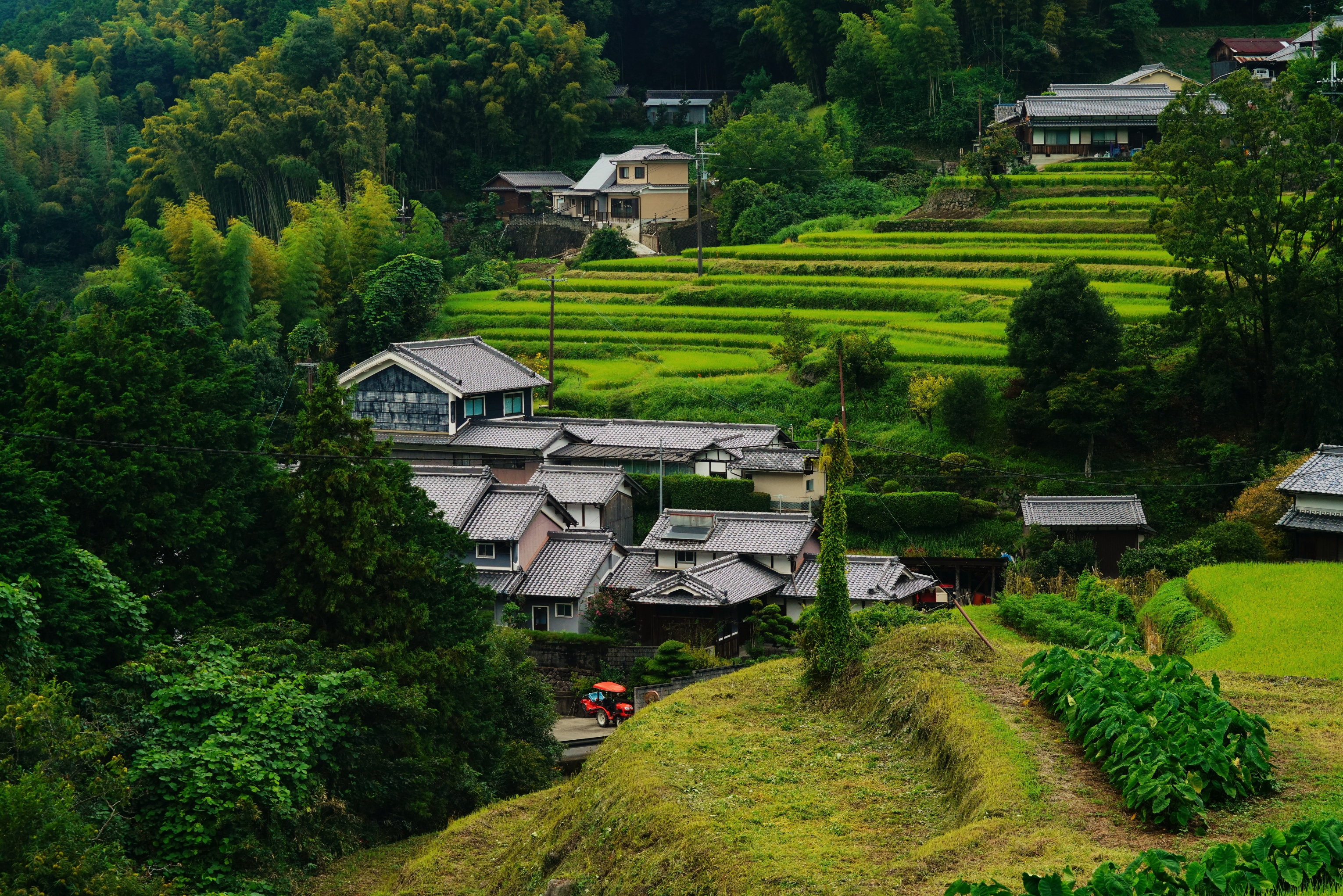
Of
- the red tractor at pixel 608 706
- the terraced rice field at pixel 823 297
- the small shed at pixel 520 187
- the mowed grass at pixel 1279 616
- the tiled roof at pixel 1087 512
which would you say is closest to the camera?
the mowed grass at pixel 1279 616

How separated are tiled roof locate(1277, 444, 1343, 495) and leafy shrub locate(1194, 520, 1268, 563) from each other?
98cm

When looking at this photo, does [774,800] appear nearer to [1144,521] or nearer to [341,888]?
[341,888]

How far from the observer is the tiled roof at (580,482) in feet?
97.0

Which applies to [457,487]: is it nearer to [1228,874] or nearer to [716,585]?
[716,585]

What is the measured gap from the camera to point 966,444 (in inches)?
1201

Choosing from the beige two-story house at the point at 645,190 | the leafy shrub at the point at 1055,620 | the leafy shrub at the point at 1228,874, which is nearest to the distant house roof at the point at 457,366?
the beige two-story house at the point at 645,190

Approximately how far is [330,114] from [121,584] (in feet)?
144

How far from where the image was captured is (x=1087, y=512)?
2689 centimetres

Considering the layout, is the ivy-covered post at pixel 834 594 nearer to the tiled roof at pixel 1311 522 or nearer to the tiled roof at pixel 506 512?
the tiled roof at pixel 1311 522

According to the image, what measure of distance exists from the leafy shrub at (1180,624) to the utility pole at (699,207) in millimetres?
25218

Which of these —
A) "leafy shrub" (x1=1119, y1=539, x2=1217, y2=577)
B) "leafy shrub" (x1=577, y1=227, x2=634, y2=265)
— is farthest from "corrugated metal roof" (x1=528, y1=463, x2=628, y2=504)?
"leafy shrub" (x1=577, y1=227, x2=634, y2=265)

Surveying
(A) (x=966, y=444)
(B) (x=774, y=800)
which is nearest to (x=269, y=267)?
(A) (x=966, y=444)

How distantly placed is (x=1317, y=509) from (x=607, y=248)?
102ft

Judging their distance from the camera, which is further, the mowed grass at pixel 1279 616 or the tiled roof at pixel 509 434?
the tiled roof at pixel 509 434
